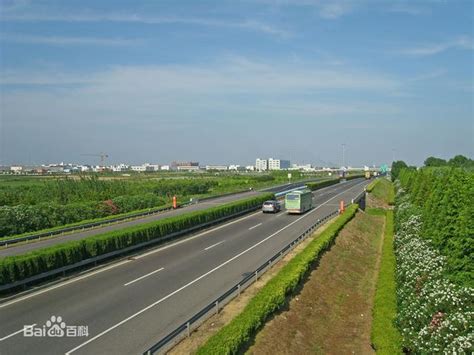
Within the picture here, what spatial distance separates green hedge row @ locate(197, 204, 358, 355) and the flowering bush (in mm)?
4423

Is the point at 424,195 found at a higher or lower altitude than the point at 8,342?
higher

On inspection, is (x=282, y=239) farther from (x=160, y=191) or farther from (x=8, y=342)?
(x=160, y=191)

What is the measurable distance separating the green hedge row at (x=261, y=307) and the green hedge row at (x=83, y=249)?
964cm

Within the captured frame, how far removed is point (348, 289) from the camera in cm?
2398

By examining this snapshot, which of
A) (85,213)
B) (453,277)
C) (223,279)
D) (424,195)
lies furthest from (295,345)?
(85,213)

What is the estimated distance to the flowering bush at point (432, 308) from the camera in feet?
43.2

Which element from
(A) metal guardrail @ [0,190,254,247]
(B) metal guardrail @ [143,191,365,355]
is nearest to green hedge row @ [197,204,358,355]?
A: (B) metal guardrail @ [143,191,365,355]

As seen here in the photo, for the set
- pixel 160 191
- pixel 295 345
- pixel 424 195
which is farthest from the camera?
pixel 160 191

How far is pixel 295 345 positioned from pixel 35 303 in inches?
388

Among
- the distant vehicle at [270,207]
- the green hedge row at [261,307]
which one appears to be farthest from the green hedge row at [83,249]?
the distant vehicle at [270,207]

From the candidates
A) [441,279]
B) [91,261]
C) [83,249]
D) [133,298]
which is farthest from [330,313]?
[83,249]

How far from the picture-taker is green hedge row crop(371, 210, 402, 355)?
15.0m

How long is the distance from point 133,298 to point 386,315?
399 inches

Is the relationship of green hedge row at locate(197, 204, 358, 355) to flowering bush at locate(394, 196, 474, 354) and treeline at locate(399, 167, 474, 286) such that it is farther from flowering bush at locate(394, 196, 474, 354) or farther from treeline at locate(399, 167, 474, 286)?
treeline at locate(399, 167, 474, 286)
